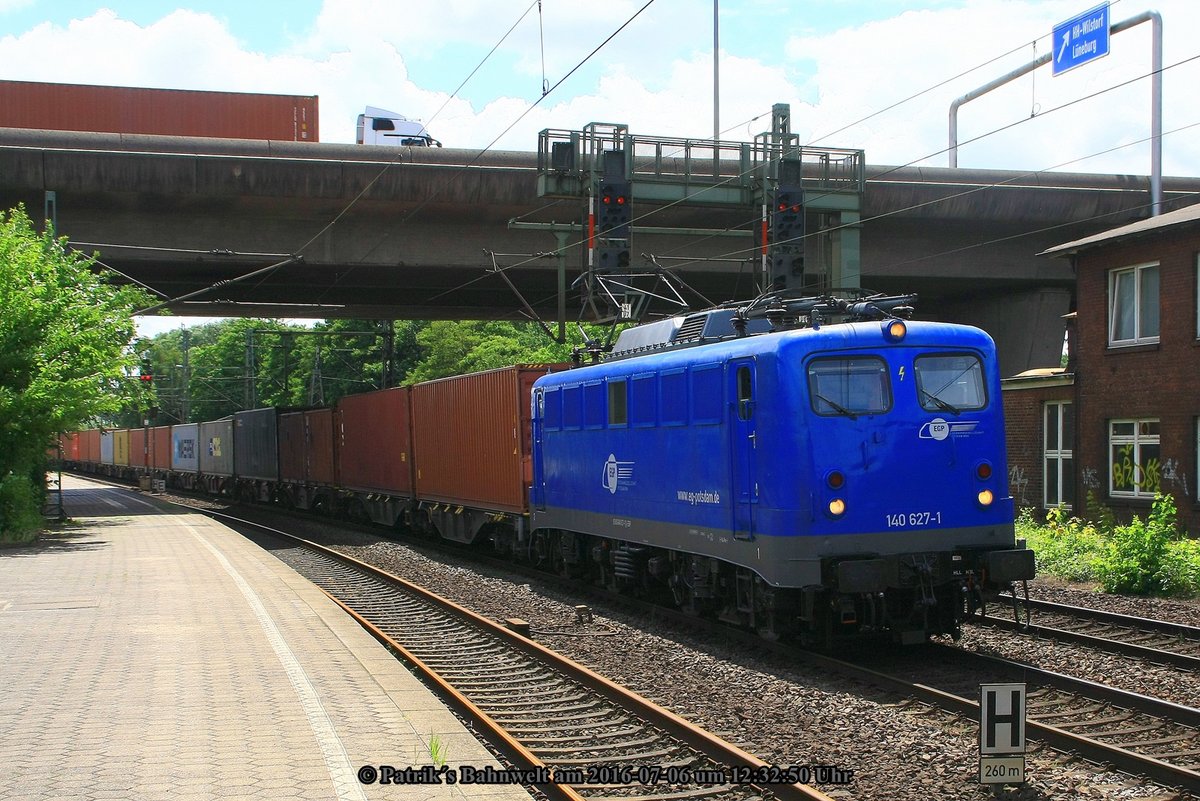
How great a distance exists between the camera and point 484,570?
19906 mm

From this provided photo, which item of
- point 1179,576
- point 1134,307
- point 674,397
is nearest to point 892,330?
point 674,397

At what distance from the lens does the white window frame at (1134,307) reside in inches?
827

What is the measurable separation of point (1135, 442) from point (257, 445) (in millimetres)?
29375

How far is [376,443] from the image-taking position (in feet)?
95.3

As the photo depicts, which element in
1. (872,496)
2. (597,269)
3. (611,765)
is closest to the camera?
(611,765)

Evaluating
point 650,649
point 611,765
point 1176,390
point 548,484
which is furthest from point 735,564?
point 1176,390

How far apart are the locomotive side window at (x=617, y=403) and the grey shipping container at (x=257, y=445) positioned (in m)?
26.5

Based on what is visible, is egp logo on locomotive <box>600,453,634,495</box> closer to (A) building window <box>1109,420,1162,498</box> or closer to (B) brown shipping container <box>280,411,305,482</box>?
(A) building window <box>1109,420,1162,498</box>

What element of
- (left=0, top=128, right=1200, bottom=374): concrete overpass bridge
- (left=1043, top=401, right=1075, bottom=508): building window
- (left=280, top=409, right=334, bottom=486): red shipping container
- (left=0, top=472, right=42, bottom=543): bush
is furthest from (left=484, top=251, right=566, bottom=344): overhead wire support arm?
(left=0, top=472, right=42, bottom=543): bush

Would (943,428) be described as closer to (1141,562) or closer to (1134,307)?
(1141,562)

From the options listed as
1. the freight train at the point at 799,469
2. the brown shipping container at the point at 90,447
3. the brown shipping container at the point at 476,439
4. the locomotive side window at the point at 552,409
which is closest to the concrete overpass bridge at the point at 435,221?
the brown shipping container at the point at 476,439

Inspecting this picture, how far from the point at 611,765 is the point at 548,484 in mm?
9851

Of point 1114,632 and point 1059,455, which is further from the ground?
point 1059,455

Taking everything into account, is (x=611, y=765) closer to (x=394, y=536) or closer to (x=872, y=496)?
(x=872, y=496)
